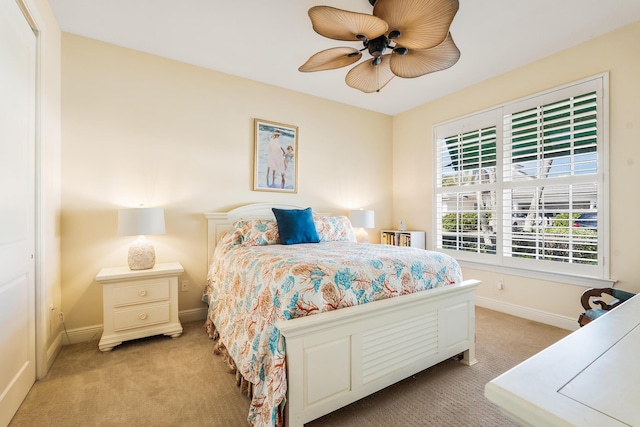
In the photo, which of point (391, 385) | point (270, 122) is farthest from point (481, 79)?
point (391, 385)

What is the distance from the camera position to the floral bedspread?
4.80 ft

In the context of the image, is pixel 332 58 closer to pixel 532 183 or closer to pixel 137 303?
pixel 532 183

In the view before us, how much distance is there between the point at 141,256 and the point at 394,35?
8.69 feet

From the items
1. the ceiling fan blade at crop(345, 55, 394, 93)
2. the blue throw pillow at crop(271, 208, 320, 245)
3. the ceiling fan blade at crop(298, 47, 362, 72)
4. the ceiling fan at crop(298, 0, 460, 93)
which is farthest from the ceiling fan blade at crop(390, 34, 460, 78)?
the blue throw pillow at crop(271, 208, 320, 245)

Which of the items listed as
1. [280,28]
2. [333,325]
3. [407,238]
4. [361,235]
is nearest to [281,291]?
[333,325]

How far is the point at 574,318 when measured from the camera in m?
2.74

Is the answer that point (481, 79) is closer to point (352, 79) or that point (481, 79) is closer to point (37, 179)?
point (352, 79)

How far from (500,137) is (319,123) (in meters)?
2.18

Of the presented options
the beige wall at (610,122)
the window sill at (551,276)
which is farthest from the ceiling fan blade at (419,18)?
the window sill at (551,276)

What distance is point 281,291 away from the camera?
155cm

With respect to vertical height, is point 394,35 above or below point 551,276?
above

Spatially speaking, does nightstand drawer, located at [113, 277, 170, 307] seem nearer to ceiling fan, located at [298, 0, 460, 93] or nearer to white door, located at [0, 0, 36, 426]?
white door, located at [0, 0, 36, 426]

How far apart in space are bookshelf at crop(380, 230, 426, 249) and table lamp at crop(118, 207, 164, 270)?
2929mm

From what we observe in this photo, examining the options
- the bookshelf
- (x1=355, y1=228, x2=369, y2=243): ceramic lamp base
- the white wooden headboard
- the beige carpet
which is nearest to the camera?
the beige carpet
